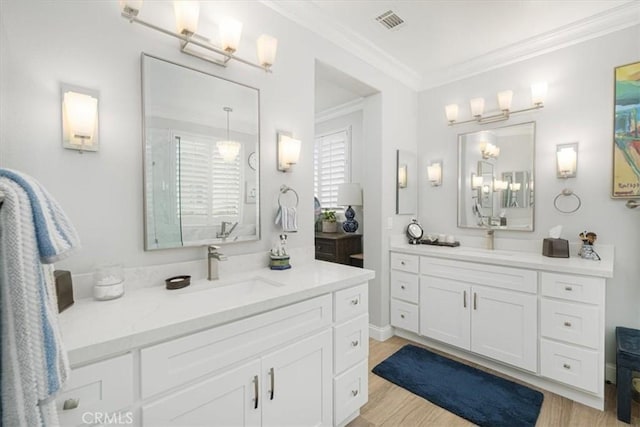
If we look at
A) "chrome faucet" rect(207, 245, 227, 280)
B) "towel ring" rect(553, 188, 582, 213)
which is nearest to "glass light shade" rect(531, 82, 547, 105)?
"towel ring" rect(553, 188, 582, 213)

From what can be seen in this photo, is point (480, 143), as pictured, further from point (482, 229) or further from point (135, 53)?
point (135, 53)

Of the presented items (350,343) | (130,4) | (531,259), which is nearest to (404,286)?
(531,259)

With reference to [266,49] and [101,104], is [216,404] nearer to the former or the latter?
→ [101,104]

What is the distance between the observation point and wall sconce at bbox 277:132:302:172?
204 centimetres

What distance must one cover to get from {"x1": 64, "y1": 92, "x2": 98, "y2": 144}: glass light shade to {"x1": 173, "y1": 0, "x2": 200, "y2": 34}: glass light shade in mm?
583

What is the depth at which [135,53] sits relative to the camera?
4.87ft

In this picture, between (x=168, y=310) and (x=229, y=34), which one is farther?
(x=229, y=34)

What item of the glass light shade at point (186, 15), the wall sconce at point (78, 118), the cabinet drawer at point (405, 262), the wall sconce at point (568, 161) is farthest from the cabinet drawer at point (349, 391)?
the wall sconce at point (568, 161)

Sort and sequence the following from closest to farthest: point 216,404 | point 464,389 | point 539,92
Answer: point 216,404, point 464,389, point 539,92

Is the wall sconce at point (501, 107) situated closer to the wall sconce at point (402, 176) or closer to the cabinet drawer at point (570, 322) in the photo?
the wall sconce at point (402, 176)

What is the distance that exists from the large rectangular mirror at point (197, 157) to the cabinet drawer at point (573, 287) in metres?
2.13

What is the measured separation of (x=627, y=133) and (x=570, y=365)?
1.79 meters

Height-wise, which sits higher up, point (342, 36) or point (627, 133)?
point (342, 36)

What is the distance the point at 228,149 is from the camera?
1.83 metres
